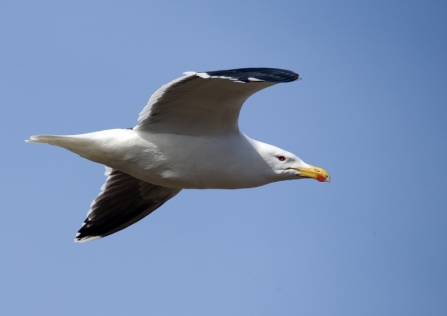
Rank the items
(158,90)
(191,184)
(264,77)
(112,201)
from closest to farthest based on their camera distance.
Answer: (264,77)
(158,90)
(191,184)
(112,201)

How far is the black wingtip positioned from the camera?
25.8 ft

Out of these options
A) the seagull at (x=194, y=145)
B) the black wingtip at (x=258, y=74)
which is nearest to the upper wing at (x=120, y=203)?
the seagull at (x=194, y=145)

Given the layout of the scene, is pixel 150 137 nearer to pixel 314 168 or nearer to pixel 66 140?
pixel 66 140

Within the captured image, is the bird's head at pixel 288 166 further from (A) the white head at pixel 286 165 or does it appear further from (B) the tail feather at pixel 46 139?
(B) the tail feather at pixel 46 139

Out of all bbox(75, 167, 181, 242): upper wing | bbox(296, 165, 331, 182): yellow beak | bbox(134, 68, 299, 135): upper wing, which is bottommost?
bbox(75, 167, 181, 242): upper wing

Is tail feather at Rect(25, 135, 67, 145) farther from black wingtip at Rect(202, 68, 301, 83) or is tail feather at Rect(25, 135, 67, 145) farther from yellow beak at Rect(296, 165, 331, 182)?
yellow beak at Rect(296, 165, 331, 182)

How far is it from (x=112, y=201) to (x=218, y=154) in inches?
81.3

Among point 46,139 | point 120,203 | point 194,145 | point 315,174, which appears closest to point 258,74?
point 194,145

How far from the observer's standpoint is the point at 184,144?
911 cm

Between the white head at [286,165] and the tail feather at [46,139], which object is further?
the white head at [286,165]

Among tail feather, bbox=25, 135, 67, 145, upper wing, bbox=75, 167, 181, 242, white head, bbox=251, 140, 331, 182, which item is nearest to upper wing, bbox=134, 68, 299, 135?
white head, bbox=251, 140, 331, 182

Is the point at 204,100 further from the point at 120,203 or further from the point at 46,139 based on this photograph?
the point at 120,203

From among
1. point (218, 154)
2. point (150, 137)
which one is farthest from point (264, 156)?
point (150, 137)

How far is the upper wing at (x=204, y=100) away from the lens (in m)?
8.17
